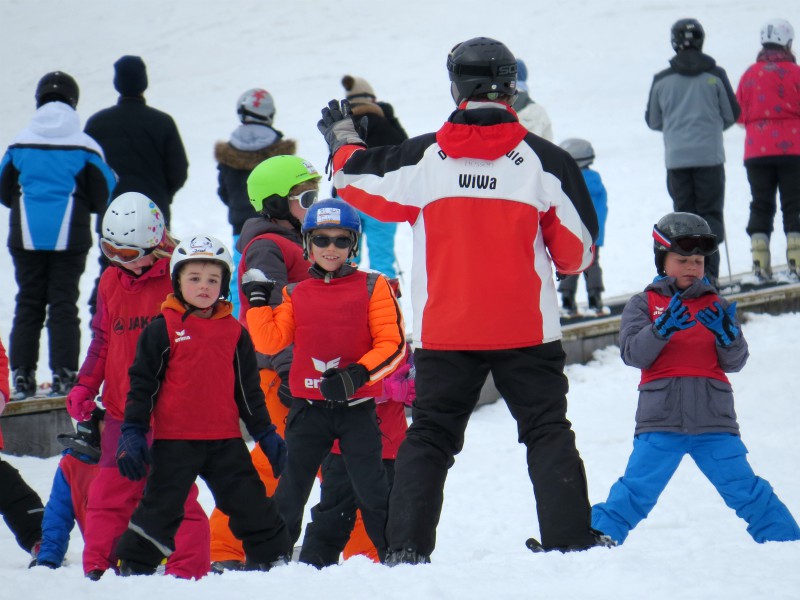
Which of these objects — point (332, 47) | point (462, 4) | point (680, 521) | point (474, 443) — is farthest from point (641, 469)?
point (462, 4)

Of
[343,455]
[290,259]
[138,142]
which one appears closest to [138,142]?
[138,142]

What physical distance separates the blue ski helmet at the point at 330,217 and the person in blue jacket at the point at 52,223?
2914 millimetres

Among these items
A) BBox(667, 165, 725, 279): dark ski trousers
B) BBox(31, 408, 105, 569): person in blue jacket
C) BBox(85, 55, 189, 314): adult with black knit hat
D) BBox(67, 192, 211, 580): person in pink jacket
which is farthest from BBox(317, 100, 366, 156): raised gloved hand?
BBox(667, 165, 725, 279): dark ski trousers

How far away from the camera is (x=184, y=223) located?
16844mm

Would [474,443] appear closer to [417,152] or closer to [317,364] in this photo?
[317,364]

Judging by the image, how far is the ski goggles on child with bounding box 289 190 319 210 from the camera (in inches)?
235

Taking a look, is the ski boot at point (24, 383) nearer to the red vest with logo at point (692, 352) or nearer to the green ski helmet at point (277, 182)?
the green ski helmet at point (277, 182)

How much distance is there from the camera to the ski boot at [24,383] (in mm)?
7797

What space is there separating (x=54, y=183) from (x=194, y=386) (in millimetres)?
3404

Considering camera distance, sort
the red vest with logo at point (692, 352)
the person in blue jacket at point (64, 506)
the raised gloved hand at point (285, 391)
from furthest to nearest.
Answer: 1. the raised gloved hand at point (285, 391)
2. the person in blue jacket at point (64, 506)
3. the red vest with logo at point (692, 352)

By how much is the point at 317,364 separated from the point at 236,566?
101 centimetres

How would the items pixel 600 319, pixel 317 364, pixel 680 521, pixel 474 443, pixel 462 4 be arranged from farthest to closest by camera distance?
pixel 462 4 < pixel 600 319 < pixel 474 443 < pixel 680 521 < pixel 317 364

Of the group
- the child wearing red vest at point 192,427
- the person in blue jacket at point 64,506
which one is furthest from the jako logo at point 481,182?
the person in blue jacket at point 64,506

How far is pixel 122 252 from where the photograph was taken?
5.36 metres
